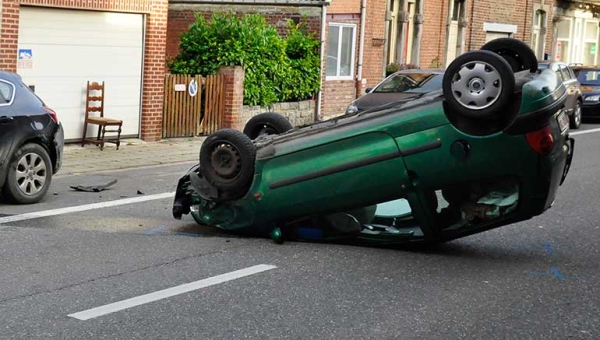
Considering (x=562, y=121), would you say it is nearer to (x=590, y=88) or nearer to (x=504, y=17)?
(x=590, y=88)

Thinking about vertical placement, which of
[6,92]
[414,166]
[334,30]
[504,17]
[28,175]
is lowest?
[28,175]

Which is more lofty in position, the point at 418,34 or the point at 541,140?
the point at 418,34

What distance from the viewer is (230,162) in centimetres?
924

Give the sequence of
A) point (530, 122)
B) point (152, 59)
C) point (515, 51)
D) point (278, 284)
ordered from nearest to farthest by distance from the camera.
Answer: point (278, 284), point (530, 122), point (515, 51), point (152, 59)

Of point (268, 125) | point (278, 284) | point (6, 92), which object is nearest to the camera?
point (278, 284)

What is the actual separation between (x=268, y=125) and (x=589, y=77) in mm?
21855

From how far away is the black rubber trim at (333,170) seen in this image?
8.74 meters

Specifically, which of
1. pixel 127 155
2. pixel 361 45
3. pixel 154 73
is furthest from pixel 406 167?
pixel 361 45

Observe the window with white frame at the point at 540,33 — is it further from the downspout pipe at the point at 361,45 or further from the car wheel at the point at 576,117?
the downspout pipe at the point at 361,45

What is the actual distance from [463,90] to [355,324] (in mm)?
2361

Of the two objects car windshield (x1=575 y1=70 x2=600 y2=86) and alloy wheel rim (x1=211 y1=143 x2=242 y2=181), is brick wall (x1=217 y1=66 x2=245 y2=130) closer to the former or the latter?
alloy wheel rim (x1=211 y1=143 x2=242 y2=181)

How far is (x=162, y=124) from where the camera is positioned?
773 inches

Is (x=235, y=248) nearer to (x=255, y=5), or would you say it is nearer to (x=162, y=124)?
(x=162, y=124)

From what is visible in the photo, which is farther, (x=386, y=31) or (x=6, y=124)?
(x=386, y=31)
